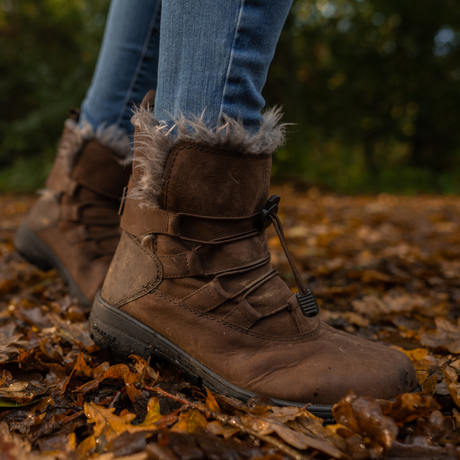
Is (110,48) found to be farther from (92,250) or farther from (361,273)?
(361,273)

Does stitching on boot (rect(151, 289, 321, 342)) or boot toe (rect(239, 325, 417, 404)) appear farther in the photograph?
stitching on boot (rect(151, 289, 321, 342))

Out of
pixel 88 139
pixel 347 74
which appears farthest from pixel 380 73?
pixel 88 139

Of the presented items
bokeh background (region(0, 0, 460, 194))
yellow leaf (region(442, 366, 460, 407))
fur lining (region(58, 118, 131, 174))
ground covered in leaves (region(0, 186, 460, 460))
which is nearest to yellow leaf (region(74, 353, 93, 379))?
ground covered in leaves (region(0, 186, 460, 460))

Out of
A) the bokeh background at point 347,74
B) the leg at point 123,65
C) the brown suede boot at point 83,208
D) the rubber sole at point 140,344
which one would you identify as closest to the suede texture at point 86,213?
the brown suede boot at point 83,208

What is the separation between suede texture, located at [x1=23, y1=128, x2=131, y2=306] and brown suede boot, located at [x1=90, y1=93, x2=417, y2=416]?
0.59 m

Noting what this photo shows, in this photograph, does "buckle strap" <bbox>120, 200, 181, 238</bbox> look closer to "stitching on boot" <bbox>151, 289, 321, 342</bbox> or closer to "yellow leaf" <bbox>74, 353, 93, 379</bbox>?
"stitching on boot" <bbox>151, 289, 321, 342</bbox>

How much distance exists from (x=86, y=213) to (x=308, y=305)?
3.93ft

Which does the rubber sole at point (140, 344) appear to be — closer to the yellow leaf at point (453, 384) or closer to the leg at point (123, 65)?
the yellow leaf at point (453, 384)

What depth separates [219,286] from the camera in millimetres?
1119

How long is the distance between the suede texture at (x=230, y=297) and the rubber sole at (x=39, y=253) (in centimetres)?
78

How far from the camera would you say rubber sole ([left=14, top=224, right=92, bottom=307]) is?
1812 millimetres

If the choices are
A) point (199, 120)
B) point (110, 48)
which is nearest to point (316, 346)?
point (199, 120)

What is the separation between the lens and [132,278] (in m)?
1.22

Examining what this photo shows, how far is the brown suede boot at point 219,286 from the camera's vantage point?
1.03 m
